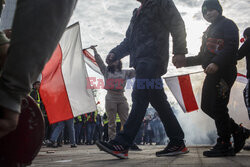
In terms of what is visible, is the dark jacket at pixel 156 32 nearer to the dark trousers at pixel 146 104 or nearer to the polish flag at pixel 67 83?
the dark trousers at pixel 146 104

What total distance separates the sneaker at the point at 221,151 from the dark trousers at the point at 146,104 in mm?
434

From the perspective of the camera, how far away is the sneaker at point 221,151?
2896mm

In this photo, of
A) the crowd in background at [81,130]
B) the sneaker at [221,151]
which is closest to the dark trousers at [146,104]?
the sneaker at [221,151]

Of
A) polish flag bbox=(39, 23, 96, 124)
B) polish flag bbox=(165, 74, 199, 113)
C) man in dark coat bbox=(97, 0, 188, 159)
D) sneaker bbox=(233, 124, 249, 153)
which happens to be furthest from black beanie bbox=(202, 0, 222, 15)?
polish flag bbox=(165, 74, 199, 113)

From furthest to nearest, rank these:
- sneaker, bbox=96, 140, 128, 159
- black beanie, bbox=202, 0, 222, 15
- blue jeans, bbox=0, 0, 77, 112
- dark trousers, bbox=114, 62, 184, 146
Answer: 1. black beanie, bbox=202, 0, 222, 15
2. dark trousers, bbox=114, 62, 184, 146
3. sneaker, bbox=96, 140, 128, 159
4. blue jeans, bbox=0, 0, 77, 112

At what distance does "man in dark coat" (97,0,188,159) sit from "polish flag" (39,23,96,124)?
283 centimetres

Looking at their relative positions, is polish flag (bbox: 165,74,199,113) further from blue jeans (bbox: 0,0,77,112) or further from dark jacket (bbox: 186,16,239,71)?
blue jeans (bbox: 0,0,77,112)

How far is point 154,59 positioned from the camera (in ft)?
10.2

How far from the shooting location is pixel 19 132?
1053 mm

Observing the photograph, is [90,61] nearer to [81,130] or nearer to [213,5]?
[213,5]

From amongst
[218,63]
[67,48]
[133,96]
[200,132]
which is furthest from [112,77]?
[200,132]

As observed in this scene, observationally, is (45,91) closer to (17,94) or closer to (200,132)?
(17,94)

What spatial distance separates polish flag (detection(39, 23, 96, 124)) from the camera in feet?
18.7

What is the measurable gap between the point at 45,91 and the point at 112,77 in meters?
1.40
